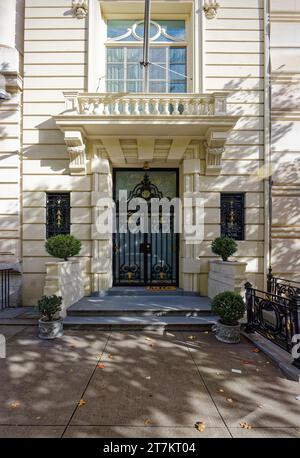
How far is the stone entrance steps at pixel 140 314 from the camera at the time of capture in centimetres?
613

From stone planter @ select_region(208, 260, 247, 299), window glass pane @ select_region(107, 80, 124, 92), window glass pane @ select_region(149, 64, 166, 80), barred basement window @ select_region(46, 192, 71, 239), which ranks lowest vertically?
stone planter @ select_region(208, 260, 247, 299)

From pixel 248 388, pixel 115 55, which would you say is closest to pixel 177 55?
pixel 115 55

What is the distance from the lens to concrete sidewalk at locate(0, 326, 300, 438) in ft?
10.1

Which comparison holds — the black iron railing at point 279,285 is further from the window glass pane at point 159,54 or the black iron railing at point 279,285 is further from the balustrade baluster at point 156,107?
the window glass pane at point 159,54

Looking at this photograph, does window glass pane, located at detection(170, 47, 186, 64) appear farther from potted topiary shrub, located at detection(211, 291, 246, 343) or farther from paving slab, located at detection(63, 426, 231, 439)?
paving slab, located at detection(63, 426, 231, 439)

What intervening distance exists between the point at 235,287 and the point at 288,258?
306 cm

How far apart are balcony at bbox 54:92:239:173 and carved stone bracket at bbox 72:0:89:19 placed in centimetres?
315

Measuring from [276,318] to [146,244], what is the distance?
16.1 ft

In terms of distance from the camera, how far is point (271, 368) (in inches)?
179

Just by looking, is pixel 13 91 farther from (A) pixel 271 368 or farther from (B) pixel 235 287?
(A) pixel 271 368

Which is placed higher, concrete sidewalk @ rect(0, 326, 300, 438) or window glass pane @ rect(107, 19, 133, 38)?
window glass pane @ rect(107, 19, 133, 38)

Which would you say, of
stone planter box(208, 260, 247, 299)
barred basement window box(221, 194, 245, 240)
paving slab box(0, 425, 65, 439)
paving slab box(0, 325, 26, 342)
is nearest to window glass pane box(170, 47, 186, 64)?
barred basement window box(221, 194, 245, 240)

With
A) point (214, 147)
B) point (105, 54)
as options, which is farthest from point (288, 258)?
point (105, 54)

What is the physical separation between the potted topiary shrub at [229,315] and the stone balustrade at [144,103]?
17.5ft
